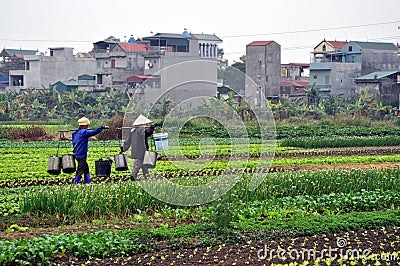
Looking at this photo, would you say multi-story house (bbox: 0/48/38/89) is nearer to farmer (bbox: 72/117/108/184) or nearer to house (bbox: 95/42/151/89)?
house (bbox: 95/42/151/89)

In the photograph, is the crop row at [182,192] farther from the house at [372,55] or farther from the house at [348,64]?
the house at [372,55]

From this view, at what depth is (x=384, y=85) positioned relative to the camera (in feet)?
184

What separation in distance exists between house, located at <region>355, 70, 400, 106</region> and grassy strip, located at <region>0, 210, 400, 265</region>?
45405mm

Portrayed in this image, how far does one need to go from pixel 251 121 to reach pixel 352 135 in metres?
6.88

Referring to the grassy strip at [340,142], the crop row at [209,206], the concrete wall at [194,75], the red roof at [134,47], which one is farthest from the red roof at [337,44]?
the crop row at [209,206]

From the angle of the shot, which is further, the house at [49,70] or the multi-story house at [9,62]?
the multi-story house at [9,62]

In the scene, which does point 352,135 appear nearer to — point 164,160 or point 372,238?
point 164,160

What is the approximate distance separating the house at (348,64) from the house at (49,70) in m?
20.8

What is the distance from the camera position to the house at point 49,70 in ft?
214

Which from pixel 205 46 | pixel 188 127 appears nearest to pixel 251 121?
pixel 188 127

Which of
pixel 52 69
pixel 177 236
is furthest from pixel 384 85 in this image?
pixel 177 236

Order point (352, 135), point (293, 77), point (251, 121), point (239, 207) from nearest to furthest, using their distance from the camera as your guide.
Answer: point (239, 207) < point (352, 135) < point (251, 121) < point (293, 77)

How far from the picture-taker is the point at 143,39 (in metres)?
70.7

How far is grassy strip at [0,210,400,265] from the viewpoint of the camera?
9.06 meters
